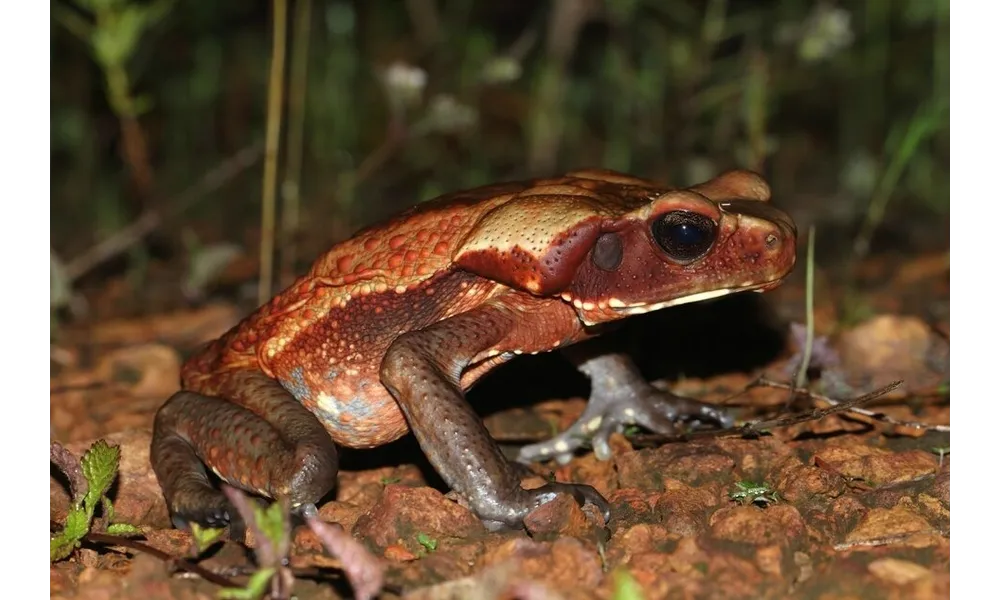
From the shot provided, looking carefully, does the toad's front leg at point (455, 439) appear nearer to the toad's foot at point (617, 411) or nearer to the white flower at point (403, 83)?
the toad's foot at point (617, 411)

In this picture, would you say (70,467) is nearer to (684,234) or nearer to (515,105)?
(684,234)

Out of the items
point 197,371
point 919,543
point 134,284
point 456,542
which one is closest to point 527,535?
point 456,542

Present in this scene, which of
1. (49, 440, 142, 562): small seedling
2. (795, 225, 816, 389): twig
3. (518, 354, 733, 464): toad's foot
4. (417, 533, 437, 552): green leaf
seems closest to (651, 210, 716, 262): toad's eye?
(795, 225, 816, 389): twig

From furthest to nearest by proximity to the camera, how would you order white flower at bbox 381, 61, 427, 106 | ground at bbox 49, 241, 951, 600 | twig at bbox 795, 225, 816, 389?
white flower at bbox 381, 61, 427, 106 → twig at bbox 795, 225, 816, 389 → ground at bbox 49, 241, 951, 600

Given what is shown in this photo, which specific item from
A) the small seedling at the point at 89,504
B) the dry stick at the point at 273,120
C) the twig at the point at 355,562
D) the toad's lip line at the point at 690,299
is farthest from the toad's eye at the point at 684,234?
the dry stick at the point at 273,120

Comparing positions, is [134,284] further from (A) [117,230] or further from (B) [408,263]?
(B) [408,263]

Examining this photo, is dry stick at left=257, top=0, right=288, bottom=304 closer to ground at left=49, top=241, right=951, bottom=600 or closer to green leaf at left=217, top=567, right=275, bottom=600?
ground at left=49, top=241, right=951, bottom=600
